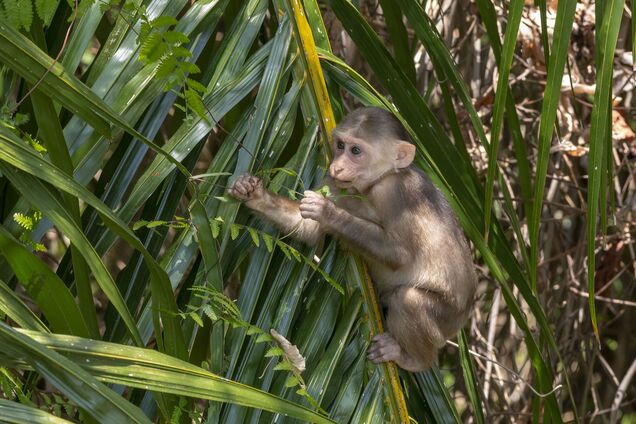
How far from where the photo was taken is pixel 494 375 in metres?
6.79

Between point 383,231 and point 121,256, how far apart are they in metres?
3.38

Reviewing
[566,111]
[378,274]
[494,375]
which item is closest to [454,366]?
[494,375]

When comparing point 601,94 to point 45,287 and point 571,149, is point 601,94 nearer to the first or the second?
point 45,287

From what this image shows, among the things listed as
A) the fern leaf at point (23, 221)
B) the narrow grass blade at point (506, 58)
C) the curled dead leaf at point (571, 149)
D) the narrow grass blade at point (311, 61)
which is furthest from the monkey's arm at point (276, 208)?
the curled dead leaf at point (571, 149)

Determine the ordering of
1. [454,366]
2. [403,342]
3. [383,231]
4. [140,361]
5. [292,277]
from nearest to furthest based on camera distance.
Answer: [140,361], [292,277], [403,342], [383,231], [454,366]

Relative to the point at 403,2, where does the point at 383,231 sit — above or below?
below

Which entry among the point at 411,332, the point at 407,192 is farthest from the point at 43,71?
the point at 407,192

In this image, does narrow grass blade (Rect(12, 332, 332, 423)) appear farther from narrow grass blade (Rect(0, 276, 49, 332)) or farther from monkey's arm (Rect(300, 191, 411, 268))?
monkey's arm (Rect(300, 191, 411, 268))

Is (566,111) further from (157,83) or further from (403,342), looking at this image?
(157,83)

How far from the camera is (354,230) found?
12.4ft

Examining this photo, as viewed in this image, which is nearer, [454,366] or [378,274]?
[378,274]

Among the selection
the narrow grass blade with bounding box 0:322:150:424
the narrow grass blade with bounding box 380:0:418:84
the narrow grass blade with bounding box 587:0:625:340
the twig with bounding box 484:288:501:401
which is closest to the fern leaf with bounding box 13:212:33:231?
the narrow grass blade with bounding box 0:322:150:424

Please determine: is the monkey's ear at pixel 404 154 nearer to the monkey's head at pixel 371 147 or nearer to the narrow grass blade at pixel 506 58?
the monkey's head at pixel 371 147

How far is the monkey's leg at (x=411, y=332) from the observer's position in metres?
3.48
